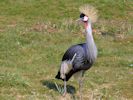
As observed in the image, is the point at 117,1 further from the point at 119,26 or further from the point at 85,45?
the point at 85,45

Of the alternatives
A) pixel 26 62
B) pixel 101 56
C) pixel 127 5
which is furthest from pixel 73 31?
pixel 127 5

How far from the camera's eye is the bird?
9820 mm

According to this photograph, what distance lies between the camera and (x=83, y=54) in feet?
33.1

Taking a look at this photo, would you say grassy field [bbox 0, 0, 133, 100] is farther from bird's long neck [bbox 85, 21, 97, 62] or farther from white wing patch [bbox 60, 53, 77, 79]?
bird's long neck [bbox 85, 21, 97, 62]

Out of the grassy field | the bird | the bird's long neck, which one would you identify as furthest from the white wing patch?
the grassy field

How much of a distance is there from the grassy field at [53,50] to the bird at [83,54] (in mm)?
579

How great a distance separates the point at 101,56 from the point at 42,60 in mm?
1958

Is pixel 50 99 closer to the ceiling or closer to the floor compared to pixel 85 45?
closer to the floor

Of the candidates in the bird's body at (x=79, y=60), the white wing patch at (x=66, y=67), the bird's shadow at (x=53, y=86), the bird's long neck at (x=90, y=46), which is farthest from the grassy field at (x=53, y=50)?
the bird's long neck at (x=90, y=46)

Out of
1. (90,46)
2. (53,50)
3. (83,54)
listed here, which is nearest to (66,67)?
(83,54)

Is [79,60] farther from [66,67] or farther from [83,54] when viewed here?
[66,67]

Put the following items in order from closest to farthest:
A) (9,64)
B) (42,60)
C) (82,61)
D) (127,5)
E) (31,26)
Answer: (82,61), (9,64), (42,60), (31,26), (127,5)

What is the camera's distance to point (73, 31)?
63.3 feet

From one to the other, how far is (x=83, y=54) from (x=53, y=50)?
17.3ft
